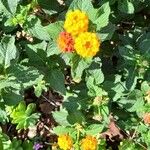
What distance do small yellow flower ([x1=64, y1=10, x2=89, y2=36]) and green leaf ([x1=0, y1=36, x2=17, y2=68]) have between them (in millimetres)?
419

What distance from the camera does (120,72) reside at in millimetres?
2643

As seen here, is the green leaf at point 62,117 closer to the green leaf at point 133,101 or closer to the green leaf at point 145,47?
the green leaf at point 133,101

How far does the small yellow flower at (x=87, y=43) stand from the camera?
1844mm

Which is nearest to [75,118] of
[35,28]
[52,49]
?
[52,49]

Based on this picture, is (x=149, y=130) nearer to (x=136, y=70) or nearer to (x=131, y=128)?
(x=131, y=128)

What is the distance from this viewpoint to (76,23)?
6.09ft

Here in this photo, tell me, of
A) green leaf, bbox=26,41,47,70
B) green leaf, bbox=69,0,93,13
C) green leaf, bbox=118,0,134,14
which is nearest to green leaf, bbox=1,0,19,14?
green leaf, bbox=26,41,47,70

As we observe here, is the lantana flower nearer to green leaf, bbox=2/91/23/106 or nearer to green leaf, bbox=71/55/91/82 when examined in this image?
green leaf, bbox=71/55/91/82

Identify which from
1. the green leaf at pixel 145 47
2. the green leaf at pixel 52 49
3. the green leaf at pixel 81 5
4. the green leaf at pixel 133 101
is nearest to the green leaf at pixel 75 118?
the green leaf at pixel 133 101

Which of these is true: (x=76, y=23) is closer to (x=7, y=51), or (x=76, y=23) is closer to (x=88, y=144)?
(x=7, y=51)

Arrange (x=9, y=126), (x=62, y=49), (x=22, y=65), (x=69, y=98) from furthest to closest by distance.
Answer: (x=9, y=126), (x=69, y=98), (x=22, y=65), (x=62, y=49)

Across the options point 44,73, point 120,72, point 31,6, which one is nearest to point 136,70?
point 120,72

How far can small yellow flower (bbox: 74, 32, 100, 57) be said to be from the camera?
6.05 feet

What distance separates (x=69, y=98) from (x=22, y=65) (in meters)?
0.45
